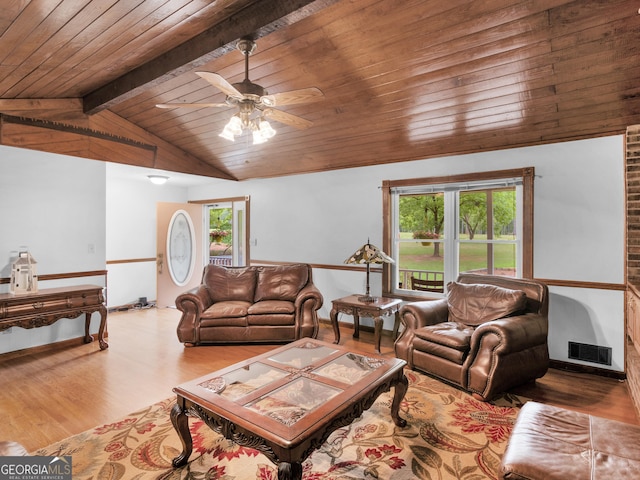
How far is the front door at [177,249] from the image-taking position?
20.6ft

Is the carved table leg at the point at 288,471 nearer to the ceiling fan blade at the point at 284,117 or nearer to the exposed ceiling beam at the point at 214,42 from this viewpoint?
the ceiling fan blade at the point at 284,117

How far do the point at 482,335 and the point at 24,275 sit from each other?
447 centimetres

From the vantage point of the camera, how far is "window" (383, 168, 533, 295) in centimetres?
384

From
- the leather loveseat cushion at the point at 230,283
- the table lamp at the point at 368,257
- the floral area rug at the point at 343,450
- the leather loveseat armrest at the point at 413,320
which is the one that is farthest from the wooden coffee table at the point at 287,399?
the leather loveseat cushion at the point at 230,283

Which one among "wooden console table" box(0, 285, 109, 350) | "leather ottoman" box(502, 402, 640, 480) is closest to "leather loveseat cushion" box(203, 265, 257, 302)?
"wooden console table" box(0, 285, 109, 350)

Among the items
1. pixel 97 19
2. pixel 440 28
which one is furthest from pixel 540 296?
pixel 97 19

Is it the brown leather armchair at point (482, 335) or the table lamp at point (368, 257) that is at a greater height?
the table lamp at point (368, 257)

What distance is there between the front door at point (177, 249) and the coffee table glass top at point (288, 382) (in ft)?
14.3

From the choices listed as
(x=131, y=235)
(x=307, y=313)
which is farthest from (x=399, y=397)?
(x=131, y=235)

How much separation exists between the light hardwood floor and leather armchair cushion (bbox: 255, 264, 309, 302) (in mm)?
686

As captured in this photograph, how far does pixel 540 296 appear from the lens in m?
3.23

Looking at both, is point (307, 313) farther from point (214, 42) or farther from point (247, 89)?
point (214, 42)

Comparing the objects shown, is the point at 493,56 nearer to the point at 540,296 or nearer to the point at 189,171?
the point at 540,296

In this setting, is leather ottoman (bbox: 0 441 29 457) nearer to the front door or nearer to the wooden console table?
the wooden console table
